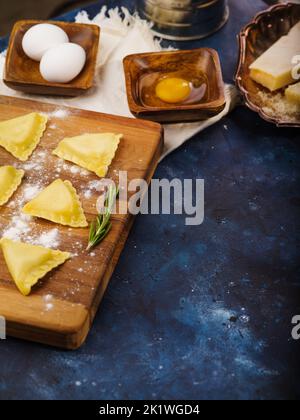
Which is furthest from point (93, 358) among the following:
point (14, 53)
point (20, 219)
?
point (14, 53)

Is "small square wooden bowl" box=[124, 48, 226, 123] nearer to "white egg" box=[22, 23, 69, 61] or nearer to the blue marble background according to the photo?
the blue marble background

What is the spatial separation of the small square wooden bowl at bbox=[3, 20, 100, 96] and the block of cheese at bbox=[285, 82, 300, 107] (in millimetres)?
718

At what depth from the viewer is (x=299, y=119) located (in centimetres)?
208

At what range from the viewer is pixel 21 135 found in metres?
1.98

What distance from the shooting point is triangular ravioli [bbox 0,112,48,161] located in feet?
6.48

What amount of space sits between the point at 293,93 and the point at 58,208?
942 millimetres

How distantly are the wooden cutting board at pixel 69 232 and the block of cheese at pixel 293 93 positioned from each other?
0.49 meters

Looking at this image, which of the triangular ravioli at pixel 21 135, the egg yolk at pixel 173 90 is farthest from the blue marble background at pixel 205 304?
the triangular ravioli at pixel 21 135

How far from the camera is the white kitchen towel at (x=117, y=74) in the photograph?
Answer: 7.13 feet

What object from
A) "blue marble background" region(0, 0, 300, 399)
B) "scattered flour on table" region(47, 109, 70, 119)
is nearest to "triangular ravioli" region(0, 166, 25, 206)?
"scattered flour on table" region(47, 109, 70, 119)

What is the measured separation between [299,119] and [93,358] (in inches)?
43.2

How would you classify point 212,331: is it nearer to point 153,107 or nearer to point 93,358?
point 93,358

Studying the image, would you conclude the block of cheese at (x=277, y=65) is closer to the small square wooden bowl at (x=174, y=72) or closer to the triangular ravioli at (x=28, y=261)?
the small square wooden bowl at (x=174, y=72)
